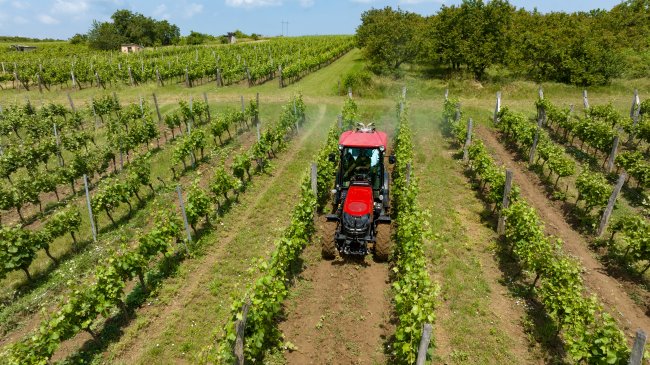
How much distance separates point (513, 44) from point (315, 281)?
25.4 m

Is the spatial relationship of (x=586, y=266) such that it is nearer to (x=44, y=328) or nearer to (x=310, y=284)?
(x=310, y=284)

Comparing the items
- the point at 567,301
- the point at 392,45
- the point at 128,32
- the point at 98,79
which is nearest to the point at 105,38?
the point at 128,32

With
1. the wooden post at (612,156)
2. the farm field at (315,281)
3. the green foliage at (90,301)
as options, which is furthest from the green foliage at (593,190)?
the green foliage at (90,301)

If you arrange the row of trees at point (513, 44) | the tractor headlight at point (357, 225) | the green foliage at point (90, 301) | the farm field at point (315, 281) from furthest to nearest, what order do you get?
1. the row of trees at point (513, 44)
2. the tractor headlight at point (357, 225)
3. the farm field at point (315, 281)
4. the green foliage at point (90, 301)

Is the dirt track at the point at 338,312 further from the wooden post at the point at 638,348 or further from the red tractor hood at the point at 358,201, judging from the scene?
the wooden post at the point at 638,348

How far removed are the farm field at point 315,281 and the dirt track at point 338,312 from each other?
0.09 feet

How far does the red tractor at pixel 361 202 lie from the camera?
8719mm

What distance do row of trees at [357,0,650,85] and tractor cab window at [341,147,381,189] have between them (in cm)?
2053

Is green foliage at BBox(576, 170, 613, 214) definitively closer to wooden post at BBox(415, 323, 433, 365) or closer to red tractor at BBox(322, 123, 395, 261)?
red tractor at BBox(322, 123, 395, 261)

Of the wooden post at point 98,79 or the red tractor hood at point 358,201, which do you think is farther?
the wooden post at point 98,79

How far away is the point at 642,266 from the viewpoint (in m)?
8.88

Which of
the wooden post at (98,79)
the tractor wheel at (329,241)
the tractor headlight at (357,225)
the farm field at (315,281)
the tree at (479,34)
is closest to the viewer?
the farm field at (315,281)

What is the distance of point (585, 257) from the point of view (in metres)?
9.39

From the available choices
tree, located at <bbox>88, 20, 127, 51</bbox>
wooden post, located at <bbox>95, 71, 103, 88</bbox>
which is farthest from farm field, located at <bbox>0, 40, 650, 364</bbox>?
tree, located at <bbox>88, 20, 127, 51</bbox>
